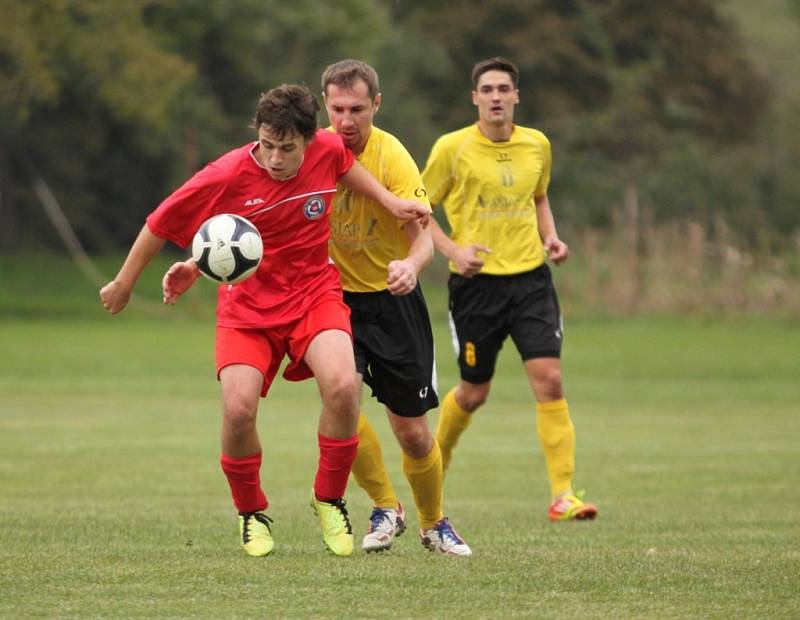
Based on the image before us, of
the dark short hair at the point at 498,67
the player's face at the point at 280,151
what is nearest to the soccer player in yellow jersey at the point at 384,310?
the player's face at the point at 280,151

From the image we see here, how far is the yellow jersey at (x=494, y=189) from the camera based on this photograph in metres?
9.95

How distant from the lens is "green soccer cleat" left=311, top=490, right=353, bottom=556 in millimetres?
7188

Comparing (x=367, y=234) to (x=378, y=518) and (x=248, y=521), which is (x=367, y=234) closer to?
(x=378, y=518)

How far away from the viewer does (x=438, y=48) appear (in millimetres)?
56875

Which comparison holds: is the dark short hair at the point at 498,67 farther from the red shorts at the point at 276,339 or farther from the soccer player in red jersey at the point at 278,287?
the red shorts at the point at 276,339

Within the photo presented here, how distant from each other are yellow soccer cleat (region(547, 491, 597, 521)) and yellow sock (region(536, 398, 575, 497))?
18 centimetres

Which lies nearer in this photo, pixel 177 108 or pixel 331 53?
pixel 177 108

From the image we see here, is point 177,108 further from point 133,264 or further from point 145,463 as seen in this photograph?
point 133,264

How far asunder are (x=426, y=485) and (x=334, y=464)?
0.68 metres

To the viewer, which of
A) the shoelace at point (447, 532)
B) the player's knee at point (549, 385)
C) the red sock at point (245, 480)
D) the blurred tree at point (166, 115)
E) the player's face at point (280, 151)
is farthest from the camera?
the blurred tree at point (166, 115)

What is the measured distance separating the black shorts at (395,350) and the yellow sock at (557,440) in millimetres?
2025

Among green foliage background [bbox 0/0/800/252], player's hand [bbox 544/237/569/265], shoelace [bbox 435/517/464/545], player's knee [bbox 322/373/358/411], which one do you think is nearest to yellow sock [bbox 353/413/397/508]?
shoelace [bbox 435/517/464/545]

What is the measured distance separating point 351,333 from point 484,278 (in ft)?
9.17

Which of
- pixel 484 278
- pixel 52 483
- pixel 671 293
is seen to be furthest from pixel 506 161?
pixel 671 293
